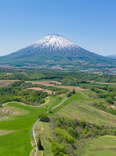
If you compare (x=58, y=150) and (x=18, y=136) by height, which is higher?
(x=58, y=150)

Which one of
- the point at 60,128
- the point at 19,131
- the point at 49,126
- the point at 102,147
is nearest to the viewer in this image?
the point at 19,131

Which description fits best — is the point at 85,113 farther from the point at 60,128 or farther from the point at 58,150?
the point at 58,150

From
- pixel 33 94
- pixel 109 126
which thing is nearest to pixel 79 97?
pixel 33 94

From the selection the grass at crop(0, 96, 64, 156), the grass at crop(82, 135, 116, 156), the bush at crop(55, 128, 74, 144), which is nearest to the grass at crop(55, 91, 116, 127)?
the grass at crop(0, 96, 64, 156)

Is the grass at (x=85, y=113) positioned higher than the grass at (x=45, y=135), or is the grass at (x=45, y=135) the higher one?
the grass at (x=45, y=135)

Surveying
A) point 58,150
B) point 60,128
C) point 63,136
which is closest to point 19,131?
point 60,128

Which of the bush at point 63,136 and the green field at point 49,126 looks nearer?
the green field at point 49,126

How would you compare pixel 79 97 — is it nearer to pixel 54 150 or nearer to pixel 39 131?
pixel 39 131

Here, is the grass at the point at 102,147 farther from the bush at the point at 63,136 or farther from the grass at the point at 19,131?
the grass at the point at 19,131

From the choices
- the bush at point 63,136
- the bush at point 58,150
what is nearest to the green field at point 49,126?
the bush at point 58,150
